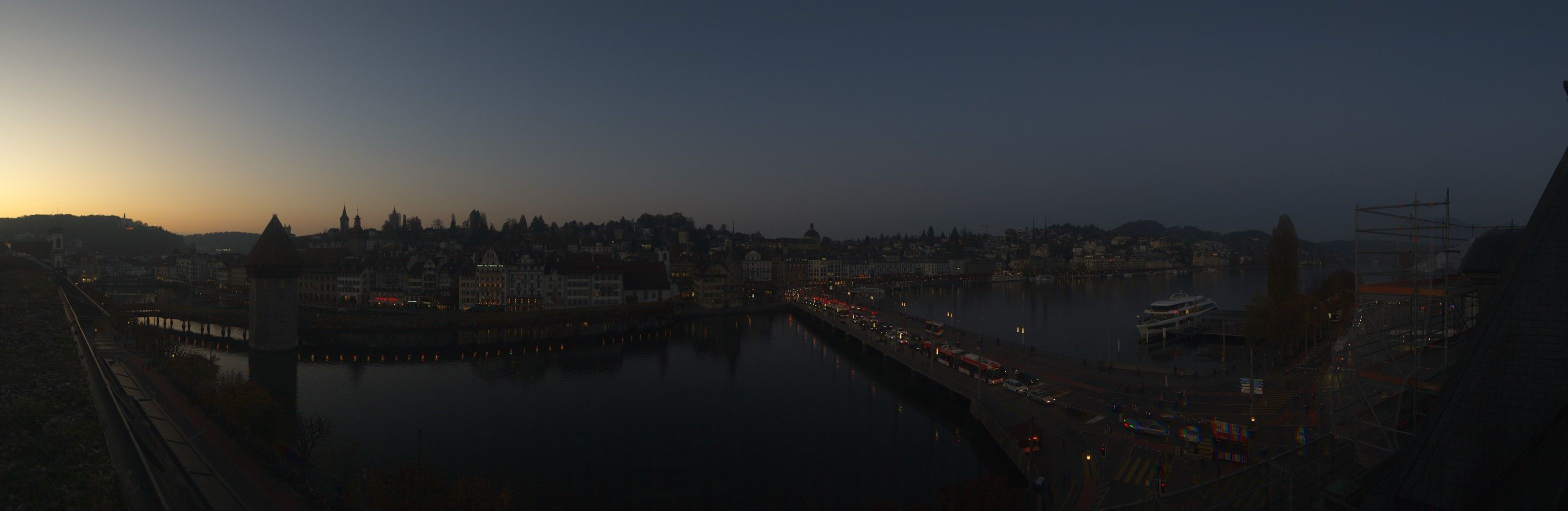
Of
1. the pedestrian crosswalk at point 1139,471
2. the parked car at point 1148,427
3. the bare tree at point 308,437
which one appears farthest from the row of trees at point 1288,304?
the bare tree at point 308,437

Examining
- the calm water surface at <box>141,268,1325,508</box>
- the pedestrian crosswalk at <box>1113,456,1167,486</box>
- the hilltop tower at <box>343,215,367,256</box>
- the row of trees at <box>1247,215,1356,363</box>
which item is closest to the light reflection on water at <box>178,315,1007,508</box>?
the calm water surface at <box>141,268,1325,508</box>

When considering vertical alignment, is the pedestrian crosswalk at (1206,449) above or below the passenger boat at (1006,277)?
below

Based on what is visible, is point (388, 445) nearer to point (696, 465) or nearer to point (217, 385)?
point (217, 385)

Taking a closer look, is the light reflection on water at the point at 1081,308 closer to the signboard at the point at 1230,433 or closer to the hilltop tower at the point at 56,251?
the signboard at the point at 1230,433

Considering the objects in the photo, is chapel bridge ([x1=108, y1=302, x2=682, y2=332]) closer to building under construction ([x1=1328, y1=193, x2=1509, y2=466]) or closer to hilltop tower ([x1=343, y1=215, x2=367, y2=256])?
building under construction ([x1=1328, y1=193, x2=1509, y2=466])

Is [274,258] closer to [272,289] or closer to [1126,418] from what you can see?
[272,289]

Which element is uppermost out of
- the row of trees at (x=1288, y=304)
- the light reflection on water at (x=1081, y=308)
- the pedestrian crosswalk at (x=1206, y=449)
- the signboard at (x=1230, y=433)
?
the row of trees at (x=1288, y=304)
